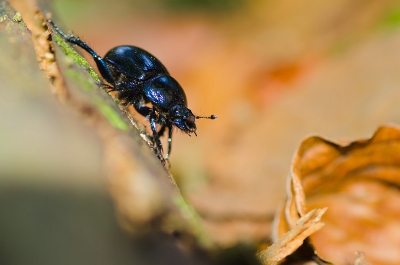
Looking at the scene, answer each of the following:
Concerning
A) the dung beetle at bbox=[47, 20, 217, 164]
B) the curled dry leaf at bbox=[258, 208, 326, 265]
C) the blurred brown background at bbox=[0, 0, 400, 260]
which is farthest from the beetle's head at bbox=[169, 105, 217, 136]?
the curled dry leaf at bbox=[258, 208, 326, 265]

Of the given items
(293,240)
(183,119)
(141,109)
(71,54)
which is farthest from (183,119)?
(293,240)

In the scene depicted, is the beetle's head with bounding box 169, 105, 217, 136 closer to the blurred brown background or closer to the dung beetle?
the dung beetle

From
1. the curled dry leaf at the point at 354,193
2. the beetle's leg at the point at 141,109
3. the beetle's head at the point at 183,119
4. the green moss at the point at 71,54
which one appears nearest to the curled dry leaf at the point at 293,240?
the curled dry leaf at the point at 354,193

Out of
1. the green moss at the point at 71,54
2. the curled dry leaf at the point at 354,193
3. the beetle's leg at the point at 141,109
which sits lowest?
the curled dry leaf at the point at 354,193

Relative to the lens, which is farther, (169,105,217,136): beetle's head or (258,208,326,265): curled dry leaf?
(169,105,217,136): beetle's head

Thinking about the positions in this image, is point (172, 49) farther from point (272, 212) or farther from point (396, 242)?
point (396, 242)

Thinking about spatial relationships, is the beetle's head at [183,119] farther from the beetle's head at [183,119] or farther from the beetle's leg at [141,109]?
the beetle's leg at [141,109]
